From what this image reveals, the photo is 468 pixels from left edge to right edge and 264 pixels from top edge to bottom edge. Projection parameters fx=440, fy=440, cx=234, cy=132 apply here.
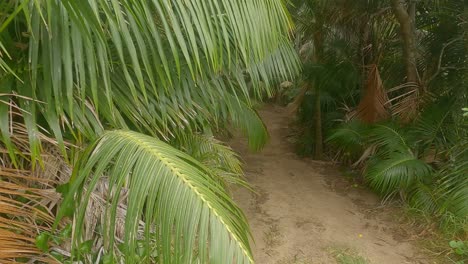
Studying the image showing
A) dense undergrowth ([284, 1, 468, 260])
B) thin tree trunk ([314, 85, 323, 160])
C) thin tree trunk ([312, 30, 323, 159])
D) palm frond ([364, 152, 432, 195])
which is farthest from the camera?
thin tree trunk ([314, 85, 323, 160])

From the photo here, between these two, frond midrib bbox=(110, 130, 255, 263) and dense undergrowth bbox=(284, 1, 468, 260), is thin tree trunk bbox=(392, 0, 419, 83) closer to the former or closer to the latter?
dense undergrowth bbox=(284, 1, 468, 260)

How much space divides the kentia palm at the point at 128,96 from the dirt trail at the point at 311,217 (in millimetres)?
1540

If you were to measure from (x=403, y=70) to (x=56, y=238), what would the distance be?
4.82 meters

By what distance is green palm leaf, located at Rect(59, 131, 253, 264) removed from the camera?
3.62 feet

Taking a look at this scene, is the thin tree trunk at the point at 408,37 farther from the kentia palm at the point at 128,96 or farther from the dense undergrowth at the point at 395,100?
the kentia palm at the point at 128,96

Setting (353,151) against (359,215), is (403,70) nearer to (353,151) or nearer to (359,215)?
(353,151)

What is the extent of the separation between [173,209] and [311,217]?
10.9ft

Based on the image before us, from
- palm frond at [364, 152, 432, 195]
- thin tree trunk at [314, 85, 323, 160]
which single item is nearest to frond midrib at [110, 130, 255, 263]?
palm frond at [364, 152, 432, 195]

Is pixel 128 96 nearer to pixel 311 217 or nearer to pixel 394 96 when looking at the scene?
pixel 311 217

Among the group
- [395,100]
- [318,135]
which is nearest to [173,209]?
[395,100]

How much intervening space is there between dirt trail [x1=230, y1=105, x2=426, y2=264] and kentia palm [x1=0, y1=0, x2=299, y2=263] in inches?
60.6

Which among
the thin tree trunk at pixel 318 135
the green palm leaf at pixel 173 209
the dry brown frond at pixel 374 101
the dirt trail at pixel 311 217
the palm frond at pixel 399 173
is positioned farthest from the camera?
the thin tree trunk at pixel 318 135

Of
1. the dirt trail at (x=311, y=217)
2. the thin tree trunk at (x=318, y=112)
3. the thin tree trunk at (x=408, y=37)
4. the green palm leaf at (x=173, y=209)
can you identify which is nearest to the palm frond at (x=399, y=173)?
the dirt trail at (x=311, y=217)

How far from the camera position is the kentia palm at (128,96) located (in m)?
1.13
